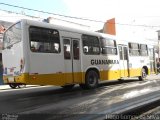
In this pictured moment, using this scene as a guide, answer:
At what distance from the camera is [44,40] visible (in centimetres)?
1248

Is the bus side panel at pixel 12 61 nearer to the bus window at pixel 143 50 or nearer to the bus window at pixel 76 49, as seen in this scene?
the bus window at pixel 76 49

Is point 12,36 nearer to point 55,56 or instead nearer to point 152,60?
point 55,56

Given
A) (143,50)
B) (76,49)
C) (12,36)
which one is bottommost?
(76,49)

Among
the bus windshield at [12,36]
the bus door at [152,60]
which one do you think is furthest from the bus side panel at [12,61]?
the bus door at [152,60]

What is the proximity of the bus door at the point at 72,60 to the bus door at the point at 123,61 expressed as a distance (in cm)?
429

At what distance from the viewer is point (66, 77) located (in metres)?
13.2

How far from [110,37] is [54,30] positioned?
4734 mm

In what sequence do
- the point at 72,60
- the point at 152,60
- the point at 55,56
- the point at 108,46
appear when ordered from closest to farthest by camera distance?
the point at 55,56, the point at 72,60, the point at 108,46, the point at 152,60

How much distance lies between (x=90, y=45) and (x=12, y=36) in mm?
4086

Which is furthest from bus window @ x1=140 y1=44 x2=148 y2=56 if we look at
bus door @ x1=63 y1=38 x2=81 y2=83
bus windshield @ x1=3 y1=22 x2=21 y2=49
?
bus windshield @ x1=3 y1=22 x2=21 y2=49

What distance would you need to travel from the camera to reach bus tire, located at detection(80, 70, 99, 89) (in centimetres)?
1466

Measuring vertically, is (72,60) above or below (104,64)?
above

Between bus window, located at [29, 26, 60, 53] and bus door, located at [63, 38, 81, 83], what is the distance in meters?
0.56

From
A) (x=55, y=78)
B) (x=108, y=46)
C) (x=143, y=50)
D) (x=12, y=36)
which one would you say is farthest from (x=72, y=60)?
(x=143, y=50)
